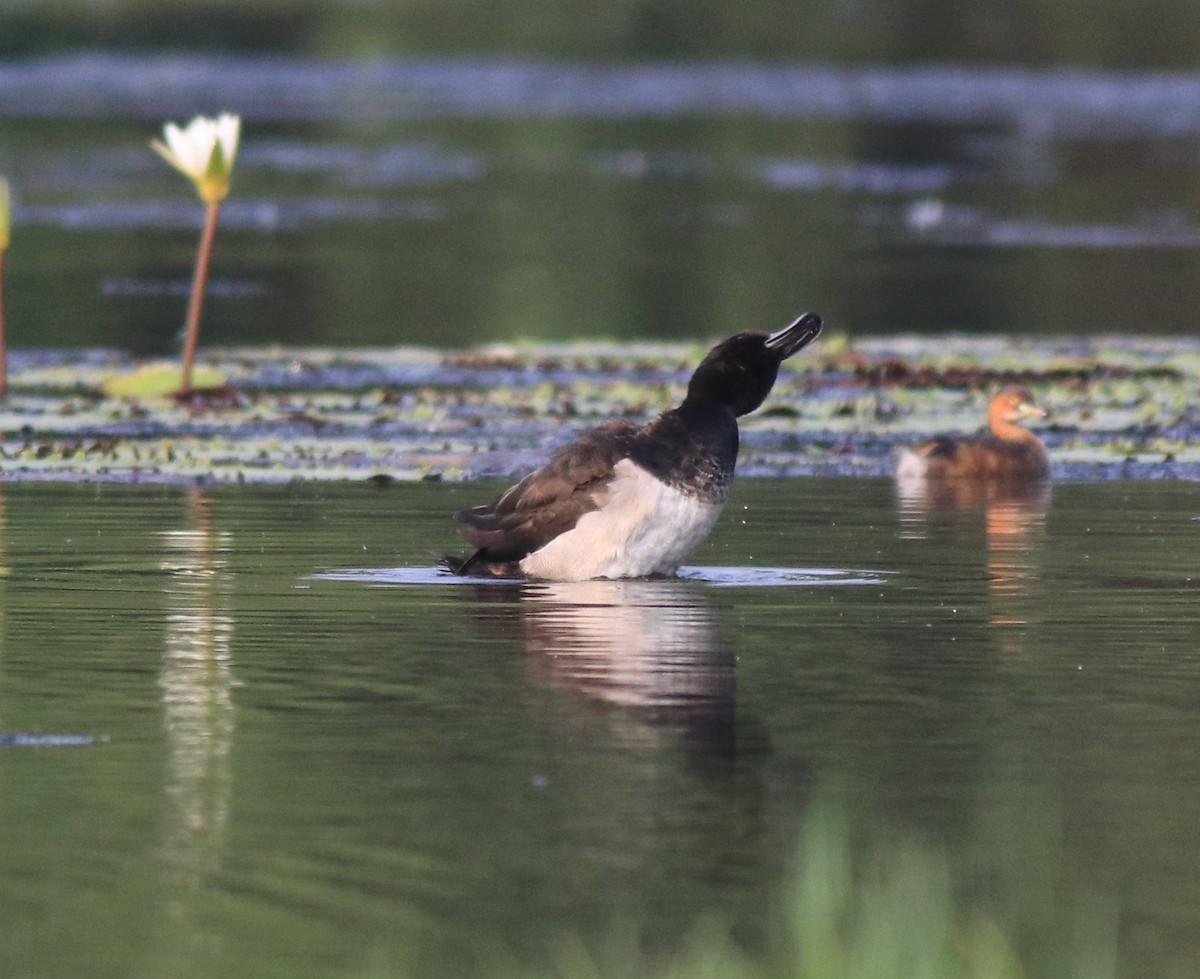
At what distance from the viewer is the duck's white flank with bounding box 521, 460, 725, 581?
11.0 m

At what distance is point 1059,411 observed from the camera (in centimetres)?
1755

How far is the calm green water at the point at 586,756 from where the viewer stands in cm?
612

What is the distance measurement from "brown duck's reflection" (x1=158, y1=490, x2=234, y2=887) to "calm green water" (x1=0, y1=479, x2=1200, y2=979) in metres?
0.02

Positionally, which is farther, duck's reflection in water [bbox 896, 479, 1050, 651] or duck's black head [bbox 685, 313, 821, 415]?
duck's black head [bbox 685, 313, 821, 415]

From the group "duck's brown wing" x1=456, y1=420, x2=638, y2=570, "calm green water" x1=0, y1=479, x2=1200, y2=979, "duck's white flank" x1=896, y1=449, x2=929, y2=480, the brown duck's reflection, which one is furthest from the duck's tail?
"duck's white flank" x1=896, y1=449, x2=929, y2=480

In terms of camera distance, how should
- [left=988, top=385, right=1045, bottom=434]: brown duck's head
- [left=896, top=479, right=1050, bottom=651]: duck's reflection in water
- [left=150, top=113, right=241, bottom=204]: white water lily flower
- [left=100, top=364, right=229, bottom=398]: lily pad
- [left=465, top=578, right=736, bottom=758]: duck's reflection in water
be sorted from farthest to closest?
[left=100, top=364, right=229, bottom=398]: lily pad < [left=150, top=113, right=241, bottom=204]: white water lily flower < [left=988, top=385, right=1045, bottom=434]: brown duck's head < [left=896, top=479, right=1050, bottom=651]: duck's reflection in water < [left=465, top=578, right=736, bottom=758]: duck's reflection in water

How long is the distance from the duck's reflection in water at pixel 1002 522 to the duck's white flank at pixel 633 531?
3.77ft

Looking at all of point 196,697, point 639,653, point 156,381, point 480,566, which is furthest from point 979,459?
point 196,697

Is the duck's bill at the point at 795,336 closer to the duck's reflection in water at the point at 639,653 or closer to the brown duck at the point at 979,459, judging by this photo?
the duck's reflection in water at the point at 639,653

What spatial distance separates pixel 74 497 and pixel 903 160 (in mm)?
35576

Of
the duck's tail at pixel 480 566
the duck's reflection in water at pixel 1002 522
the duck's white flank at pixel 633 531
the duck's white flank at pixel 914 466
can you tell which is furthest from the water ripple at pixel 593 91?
the duck's white flank at pixel 633 531

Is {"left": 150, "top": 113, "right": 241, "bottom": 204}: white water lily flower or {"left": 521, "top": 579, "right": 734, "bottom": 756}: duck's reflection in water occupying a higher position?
{"left": 150, "top": 113, "right": 241, "bottom": 204}: white water lily flower

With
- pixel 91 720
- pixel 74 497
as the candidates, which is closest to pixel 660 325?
pixel 74 497

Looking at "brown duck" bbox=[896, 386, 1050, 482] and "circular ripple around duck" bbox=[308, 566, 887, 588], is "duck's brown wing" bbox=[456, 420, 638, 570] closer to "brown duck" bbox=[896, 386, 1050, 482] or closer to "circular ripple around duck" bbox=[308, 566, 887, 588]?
"circular ripple around duck" bbox=[308, 566, 887, 588]
